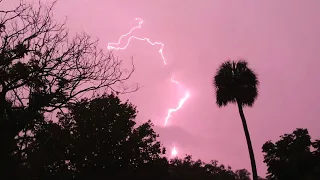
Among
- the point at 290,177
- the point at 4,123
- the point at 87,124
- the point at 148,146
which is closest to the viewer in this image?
the point at 4,123

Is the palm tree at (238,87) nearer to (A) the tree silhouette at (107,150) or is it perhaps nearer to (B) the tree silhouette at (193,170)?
(A) the tree silhouette at (107,150)

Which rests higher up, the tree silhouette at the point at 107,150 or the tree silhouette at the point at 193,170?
the tree silhouette at the point at 193,170

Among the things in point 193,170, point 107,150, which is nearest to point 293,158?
point 107,150

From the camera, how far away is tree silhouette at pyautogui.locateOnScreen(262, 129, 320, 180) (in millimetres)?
31117

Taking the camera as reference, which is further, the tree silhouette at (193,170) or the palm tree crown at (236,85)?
the tree silhouette at (193,170)

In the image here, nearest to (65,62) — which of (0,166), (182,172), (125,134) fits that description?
(0,166)

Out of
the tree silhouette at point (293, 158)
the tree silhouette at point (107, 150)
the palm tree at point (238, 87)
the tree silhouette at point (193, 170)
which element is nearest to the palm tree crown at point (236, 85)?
the palm tree at point (238, 87)

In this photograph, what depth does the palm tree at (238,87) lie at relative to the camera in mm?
32844

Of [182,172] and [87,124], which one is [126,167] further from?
[182,172]

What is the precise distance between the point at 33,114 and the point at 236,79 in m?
24.4

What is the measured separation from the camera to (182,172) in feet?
226

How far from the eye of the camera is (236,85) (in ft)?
110

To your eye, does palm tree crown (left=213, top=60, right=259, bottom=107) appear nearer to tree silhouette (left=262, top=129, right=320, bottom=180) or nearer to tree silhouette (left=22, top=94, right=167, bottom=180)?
tree silhouette (left=262, top=129, right=320, bottom=180)

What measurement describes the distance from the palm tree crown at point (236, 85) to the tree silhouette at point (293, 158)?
653 centimetres
